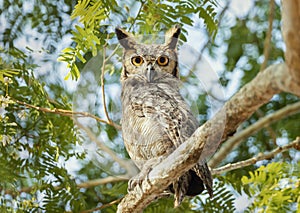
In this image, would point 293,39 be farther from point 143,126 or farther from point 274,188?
point 274,188

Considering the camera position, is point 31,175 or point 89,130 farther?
point 31,175

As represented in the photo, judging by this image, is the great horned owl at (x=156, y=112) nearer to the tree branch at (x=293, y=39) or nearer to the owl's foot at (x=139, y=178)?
the owl's foot at (x=139, y=178)

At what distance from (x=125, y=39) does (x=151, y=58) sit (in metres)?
0.08

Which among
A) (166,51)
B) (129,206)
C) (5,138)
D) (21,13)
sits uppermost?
(21,13)

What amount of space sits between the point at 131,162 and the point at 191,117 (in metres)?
0.13

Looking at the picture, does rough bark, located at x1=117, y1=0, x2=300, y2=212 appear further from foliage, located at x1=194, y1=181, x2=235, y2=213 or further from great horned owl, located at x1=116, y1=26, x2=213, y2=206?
foliage, located at x1=194, y1=181, x2=235, y2=213

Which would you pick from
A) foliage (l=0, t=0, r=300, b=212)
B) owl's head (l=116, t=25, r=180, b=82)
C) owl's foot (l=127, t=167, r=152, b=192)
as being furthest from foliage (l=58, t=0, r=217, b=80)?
owl's foot (l=127, t=167, r=152, b=192)

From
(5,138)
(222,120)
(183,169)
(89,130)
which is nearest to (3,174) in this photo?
(5,138)

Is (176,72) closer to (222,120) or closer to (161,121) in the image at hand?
(161,121)

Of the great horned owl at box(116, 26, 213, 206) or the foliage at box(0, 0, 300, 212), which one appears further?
the foliage at box(0, 0, 300, 212)

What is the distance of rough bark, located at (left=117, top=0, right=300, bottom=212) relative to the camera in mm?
698

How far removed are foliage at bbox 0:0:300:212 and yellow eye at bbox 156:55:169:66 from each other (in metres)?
0.07

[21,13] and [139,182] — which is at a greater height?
[21,13]

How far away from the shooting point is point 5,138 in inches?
→ 51.9
